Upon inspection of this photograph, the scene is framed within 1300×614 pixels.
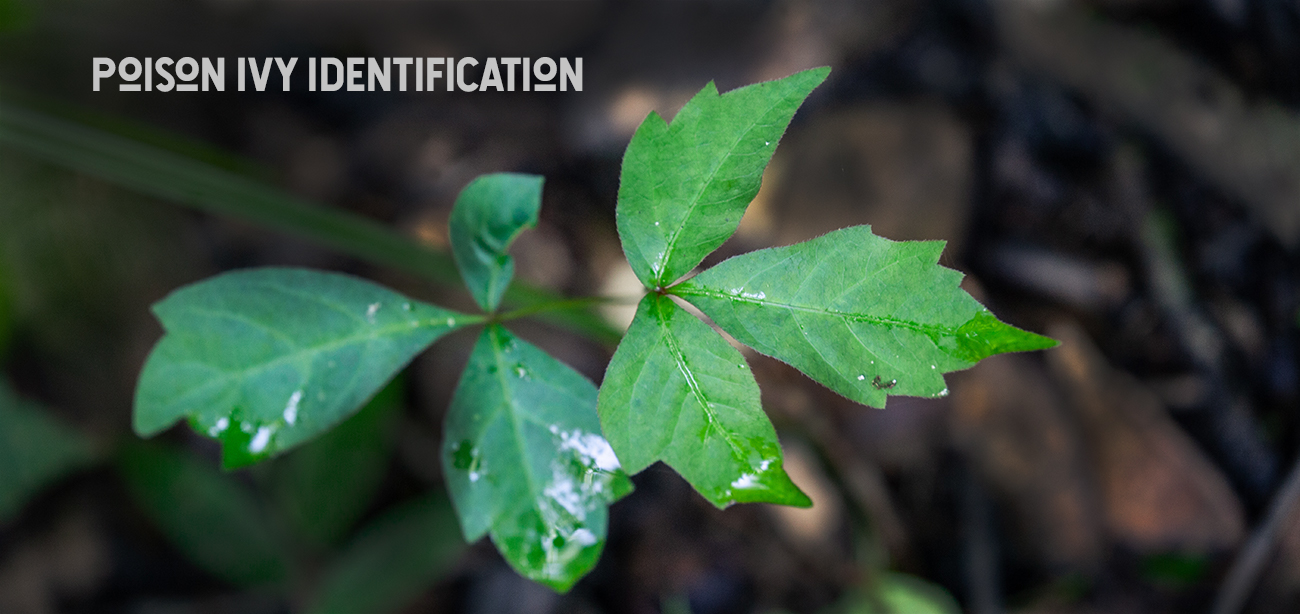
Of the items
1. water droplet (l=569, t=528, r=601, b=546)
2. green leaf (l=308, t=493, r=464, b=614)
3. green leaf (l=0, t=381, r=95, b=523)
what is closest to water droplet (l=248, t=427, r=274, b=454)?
water droplet (l=569, t=528, r=601, b=546)

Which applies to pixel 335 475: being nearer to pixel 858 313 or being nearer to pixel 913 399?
pixel 913 399

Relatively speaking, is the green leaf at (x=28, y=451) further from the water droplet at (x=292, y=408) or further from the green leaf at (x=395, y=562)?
the water droplet at (x=292, y=408)

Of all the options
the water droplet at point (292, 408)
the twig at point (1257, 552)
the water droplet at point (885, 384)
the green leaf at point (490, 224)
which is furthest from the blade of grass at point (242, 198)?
the twig at point (1257, 552)

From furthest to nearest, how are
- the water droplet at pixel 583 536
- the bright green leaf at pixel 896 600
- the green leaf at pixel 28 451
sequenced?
1. the green leaf at pixel 28 451
2. the bright green leaf at pixel 896 600
3. the water droplet at pixel 583 536

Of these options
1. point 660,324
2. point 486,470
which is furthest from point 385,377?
point 660,324

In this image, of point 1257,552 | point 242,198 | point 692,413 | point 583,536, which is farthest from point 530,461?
point 1257,552

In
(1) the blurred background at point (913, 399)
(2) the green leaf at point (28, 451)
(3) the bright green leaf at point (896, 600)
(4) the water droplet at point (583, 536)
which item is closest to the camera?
(4) the water droplet at point (583, 536)
